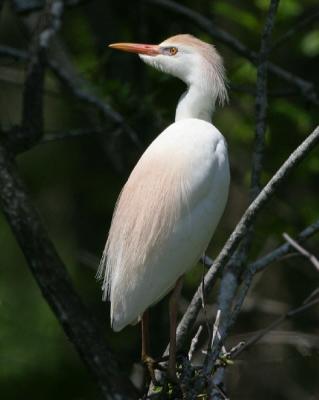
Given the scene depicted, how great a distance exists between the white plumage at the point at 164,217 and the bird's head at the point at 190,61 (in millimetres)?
260

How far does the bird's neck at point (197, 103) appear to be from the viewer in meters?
3.77

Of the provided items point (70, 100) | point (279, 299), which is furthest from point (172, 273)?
point (279, 299)

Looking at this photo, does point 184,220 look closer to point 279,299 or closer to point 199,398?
point 199,398

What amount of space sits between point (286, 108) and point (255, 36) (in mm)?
576

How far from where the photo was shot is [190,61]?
381 centimetres

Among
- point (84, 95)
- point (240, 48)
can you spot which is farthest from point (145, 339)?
point (240, 48)

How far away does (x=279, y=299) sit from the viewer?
6.72 m

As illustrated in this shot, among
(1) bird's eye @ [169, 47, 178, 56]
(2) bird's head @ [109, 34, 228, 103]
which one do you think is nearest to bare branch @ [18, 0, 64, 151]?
(2) bird's head @ [109, 34, 228, 103]

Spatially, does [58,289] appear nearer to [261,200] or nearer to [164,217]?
[164,217]

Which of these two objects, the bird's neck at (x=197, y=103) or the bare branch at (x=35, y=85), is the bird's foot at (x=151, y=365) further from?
the bare branch at (x=35, y=85)

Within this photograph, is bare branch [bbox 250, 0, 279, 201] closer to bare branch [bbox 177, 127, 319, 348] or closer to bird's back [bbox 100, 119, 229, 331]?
bird's back [bbox 100, 119, 229, 331]

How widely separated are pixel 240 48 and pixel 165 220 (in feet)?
4.68

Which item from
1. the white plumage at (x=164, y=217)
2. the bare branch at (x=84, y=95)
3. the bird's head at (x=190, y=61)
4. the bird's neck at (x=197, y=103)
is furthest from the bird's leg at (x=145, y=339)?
the bare branch at (x=84, y=95)

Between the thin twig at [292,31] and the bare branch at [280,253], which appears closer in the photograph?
the bare branch at [280,253]
